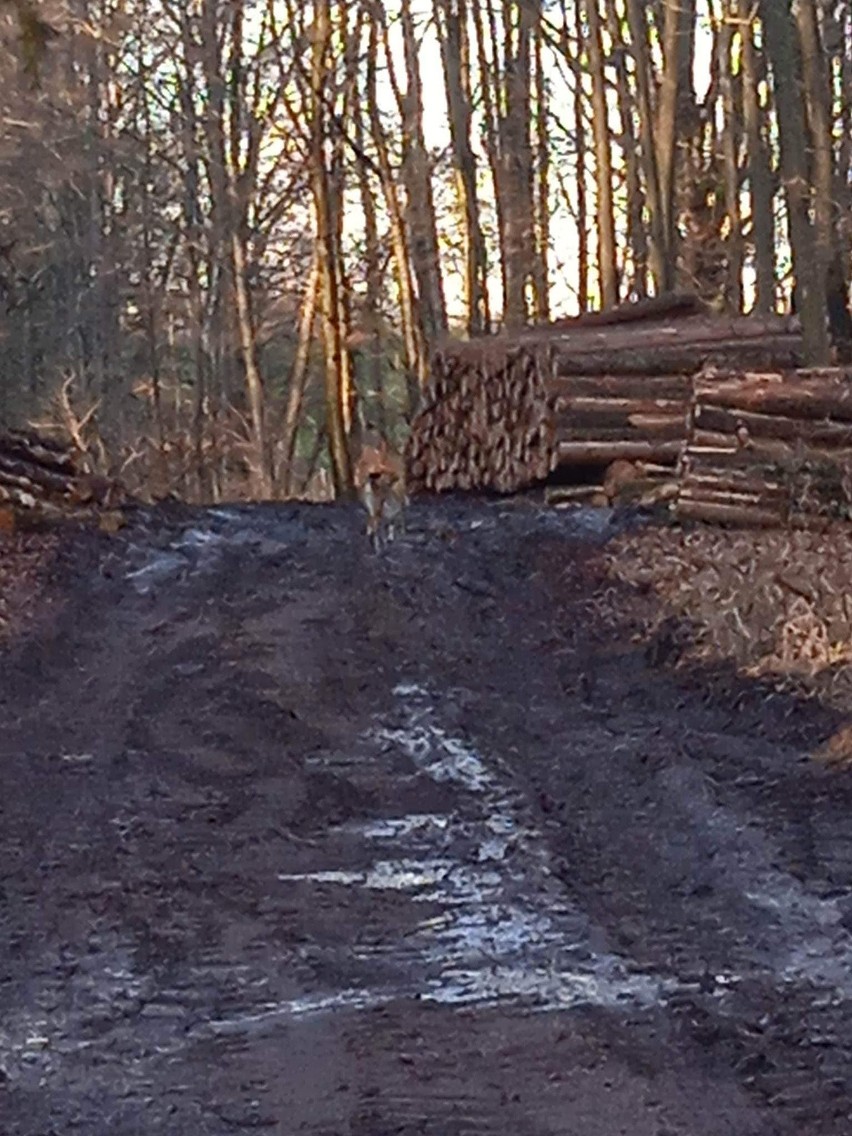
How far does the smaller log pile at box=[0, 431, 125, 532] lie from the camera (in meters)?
16.3

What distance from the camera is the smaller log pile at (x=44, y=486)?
16.3 metres

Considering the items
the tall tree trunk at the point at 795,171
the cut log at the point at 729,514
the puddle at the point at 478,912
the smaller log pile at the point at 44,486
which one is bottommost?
the puddle at the point at 478,912

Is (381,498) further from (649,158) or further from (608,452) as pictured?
(649,158)

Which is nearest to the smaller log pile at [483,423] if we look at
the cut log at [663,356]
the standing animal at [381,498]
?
the cut log at [663,356]

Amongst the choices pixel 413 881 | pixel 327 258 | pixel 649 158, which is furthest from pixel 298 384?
pixel 413 881

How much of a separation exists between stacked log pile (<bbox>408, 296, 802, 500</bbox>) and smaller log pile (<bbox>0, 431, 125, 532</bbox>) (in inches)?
164

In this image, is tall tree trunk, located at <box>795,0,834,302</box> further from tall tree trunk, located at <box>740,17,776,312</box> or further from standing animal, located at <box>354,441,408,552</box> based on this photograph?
standing animal, located at <box>354,441,408,552</box>

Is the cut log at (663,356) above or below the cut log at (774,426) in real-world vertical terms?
above

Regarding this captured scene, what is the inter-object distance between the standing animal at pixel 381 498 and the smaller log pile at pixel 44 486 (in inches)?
98.5

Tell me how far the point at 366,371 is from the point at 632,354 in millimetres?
28320

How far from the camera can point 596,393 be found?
17.6 m

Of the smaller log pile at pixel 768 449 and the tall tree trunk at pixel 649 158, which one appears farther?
the tall tree trunk at pixel 649 158

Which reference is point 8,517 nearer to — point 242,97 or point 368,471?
point 368,471

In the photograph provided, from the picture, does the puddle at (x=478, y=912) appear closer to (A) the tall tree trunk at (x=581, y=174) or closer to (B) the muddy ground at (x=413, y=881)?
(B) the muddy ground at (x=413, y=881)
